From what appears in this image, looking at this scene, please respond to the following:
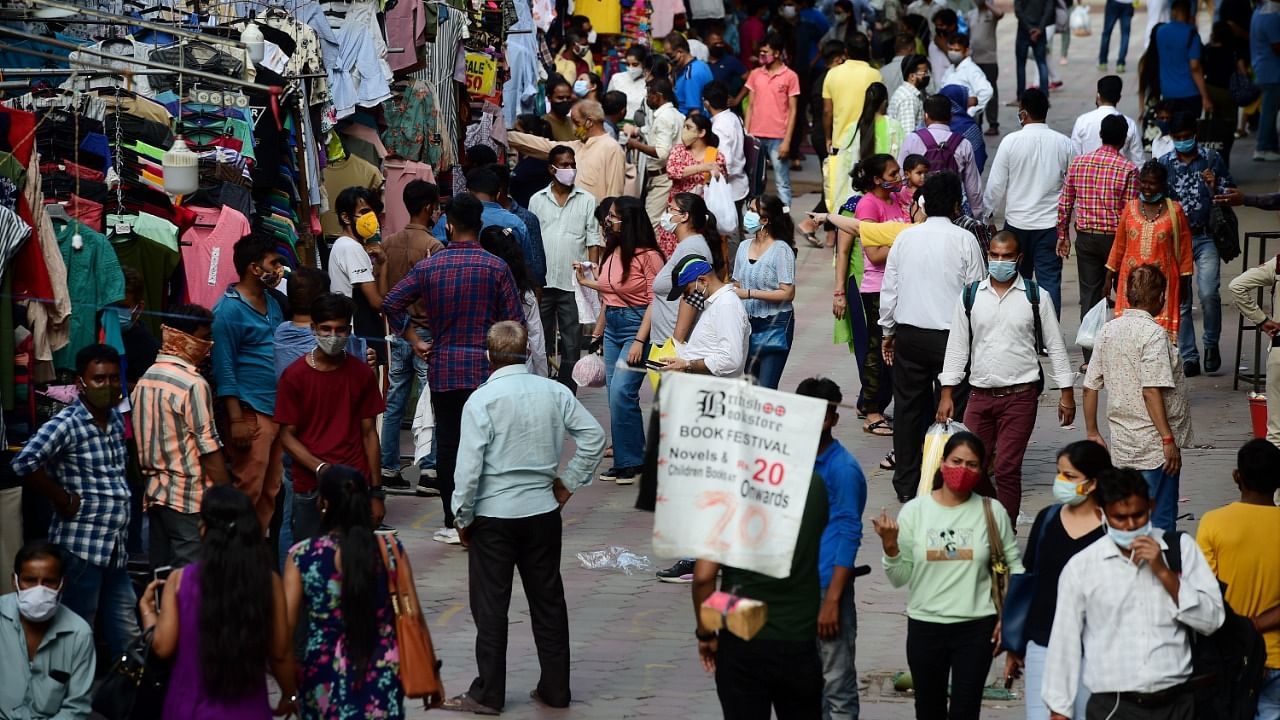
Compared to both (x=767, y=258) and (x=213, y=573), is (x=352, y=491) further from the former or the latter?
(x=767, y=258)

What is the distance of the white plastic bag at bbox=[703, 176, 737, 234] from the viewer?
16.0 metres

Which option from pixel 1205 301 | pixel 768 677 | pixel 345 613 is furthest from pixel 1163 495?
pixel 1205 301

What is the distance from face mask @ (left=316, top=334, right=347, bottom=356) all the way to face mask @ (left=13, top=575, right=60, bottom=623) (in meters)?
1.99

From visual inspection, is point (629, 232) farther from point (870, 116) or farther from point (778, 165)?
point (778, 165)

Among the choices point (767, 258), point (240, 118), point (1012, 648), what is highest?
point (240, 118)

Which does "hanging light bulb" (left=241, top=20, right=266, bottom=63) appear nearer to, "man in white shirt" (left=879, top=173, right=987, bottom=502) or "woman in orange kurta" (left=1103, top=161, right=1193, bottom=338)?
"man in white shirt" (left=879, top=173, right=987, bottom=502)

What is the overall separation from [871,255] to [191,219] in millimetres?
4509

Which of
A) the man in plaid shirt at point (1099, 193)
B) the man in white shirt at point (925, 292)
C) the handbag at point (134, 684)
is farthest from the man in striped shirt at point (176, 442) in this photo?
the man in plaid shirt at point (1099, 193)

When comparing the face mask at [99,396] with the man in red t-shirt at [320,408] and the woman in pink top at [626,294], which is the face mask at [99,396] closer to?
the man in red t-shirt at [320,408]

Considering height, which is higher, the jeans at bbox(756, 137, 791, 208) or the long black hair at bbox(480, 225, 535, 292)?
the jeans at bbox(756, 137, 791, 208)

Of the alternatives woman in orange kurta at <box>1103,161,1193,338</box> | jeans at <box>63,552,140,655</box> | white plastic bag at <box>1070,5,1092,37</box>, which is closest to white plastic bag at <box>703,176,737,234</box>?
woman in orange kurta at <box>1103,161,1193,338</box>

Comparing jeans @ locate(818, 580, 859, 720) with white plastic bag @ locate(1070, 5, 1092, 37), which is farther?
white plastic bag @ locate(1070, 5, 1092, 37)

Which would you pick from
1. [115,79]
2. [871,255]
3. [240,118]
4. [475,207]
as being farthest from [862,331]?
[115,79]

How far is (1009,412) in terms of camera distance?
10.3 meters
